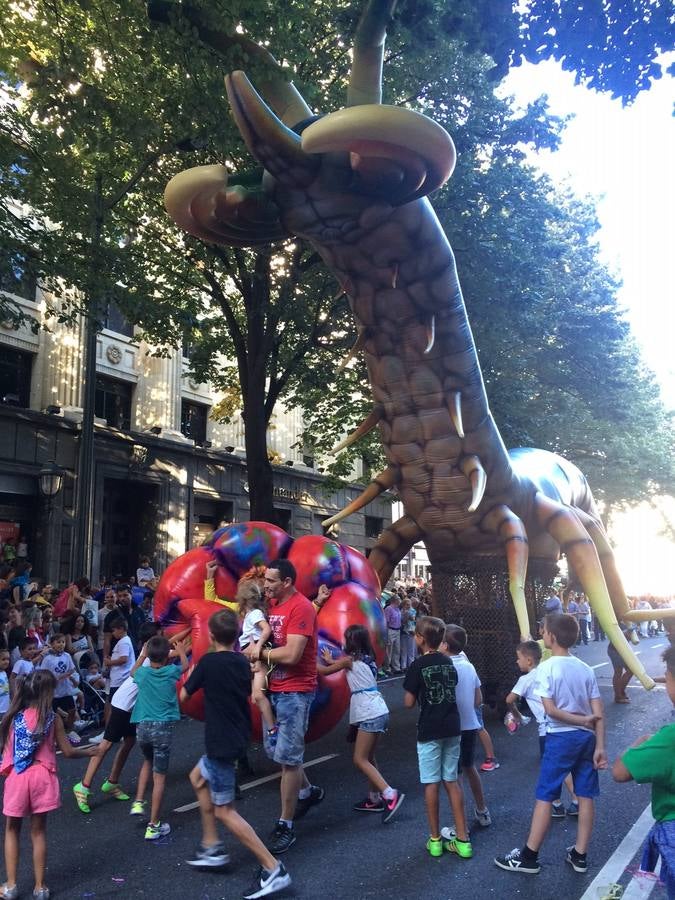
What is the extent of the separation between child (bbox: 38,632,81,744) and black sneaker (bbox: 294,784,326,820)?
342 centimetres

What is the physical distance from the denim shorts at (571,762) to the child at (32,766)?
8.88ft

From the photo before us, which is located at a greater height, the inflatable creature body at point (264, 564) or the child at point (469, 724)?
the inflatable creature body at point (264, 564)

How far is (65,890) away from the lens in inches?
164

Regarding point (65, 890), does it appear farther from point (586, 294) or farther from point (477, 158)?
point (586, 294)

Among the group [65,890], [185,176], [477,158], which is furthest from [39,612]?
[477,158]

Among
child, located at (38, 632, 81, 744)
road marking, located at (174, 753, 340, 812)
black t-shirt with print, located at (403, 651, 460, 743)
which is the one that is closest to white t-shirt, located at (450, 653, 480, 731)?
black t-shirt with print, located at (403, 651, 460, 743)

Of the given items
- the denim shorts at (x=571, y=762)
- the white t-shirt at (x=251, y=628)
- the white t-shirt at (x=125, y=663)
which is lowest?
the denim shorts at (x=571, y=762)

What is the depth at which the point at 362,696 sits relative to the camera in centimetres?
557

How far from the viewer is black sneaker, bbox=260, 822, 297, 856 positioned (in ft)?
15.1

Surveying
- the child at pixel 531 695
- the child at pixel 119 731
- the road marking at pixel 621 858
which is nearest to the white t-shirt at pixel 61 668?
the child at pixel 119 731

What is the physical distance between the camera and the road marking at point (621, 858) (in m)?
4.12

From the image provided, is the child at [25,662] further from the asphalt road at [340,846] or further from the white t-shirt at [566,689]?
the white t-shirt at [566,689]

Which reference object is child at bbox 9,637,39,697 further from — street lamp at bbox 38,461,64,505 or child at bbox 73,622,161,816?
street lamp at bbox 38,461,64,505

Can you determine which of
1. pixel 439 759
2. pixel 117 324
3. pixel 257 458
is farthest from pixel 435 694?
pixel 117 324
